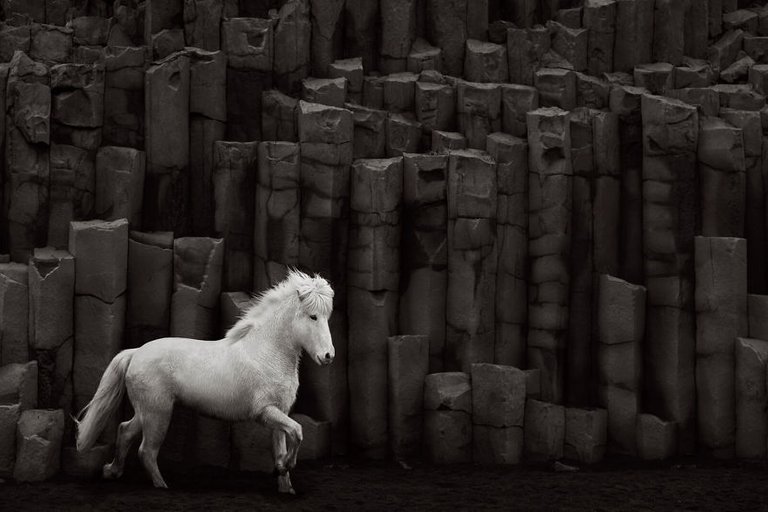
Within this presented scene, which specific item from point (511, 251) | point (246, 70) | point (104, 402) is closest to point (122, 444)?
point (104, 402)

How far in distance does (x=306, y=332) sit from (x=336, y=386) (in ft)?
6.11

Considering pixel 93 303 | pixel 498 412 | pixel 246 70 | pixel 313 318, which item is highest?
pixel 246 70

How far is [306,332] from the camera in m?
11.0

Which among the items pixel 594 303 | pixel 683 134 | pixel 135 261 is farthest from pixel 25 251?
pixel 683 134

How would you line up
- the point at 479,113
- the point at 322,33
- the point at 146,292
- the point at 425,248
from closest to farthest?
the point at 146,292
the point at 425,248
the point at 479,113
the point at 322,33

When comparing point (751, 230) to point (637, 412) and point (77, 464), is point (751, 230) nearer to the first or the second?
point (637, 412)

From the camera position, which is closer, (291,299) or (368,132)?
(291,299)

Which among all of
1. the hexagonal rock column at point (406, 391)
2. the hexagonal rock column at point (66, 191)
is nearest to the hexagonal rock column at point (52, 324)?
the hexagonal rock column at point (66, 191)

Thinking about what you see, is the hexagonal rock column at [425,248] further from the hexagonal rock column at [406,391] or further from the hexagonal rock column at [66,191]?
the hexagonal rock column at [66,191]

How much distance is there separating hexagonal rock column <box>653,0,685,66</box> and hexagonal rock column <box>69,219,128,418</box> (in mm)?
8722

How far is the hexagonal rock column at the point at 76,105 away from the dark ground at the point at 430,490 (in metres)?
4.21

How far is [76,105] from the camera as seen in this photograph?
1262cm

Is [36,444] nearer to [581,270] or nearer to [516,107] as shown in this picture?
[581,270]

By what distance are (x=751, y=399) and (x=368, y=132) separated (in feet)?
19.6
